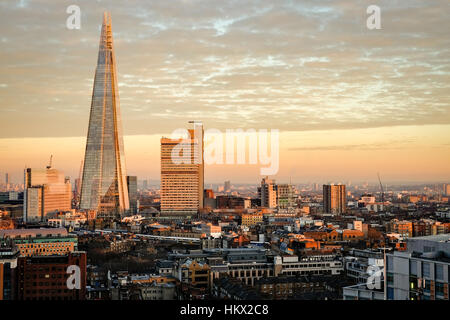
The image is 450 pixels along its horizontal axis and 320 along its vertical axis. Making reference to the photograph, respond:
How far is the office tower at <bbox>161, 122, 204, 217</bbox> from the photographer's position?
1315 inches

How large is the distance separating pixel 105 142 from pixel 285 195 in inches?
417

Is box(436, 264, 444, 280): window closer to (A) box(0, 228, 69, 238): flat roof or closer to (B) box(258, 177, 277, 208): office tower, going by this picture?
(A) box(0, 228, 69, 238): flat roof

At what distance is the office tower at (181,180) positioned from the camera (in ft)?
110

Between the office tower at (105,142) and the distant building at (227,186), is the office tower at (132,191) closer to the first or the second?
the office tower at (105,142)

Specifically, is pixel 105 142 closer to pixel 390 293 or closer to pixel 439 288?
pixel 390 293

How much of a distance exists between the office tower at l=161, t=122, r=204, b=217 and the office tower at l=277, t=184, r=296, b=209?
4595 mm

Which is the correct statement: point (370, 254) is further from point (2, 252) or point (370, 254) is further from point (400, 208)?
point (400, 208)

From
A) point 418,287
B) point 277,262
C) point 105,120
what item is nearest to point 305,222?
point 277,262

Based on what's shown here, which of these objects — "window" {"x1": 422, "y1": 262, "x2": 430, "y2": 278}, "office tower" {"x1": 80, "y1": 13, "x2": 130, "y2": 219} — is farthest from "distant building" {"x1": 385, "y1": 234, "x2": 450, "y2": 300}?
"office tower" {"x1": 80, "y1": 13, "x2": 130, "y2": 219}

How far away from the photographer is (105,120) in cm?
3038

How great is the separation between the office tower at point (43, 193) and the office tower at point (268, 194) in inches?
438

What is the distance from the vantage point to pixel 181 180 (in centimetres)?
3366
